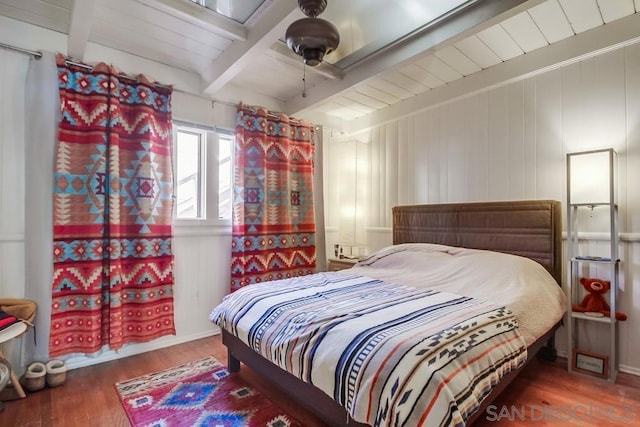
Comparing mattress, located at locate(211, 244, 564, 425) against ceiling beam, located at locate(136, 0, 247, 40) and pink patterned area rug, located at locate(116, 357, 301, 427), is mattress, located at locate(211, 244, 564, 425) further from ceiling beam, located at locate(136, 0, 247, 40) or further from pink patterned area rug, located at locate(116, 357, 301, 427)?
ceiling beam, located at locate(136, 0, 247, 40)

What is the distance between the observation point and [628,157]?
2.29m

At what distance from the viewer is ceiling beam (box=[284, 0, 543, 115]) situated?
1902mm

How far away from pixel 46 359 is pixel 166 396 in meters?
0.99

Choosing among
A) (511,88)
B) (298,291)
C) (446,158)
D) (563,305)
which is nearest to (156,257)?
(298,291)

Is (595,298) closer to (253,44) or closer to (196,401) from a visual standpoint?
(196,401)

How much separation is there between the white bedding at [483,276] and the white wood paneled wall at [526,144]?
58cm

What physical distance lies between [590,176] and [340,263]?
7.83 ft

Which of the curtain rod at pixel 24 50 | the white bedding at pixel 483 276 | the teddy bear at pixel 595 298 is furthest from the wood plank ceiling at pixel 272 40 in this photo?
the teddy bear at pixel 595 298

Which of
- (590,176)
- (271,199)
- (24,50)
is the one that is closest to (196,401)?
(271,199)

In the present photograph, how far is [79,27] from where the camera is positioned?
2.01 m

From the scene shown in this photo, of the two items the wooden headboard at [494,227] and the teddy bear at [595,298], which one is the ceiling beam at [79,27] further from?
→ the teddy bear at [595,298]

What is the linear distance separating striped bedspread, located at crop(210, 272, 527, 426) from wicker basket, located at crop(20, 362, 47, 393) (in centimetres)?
126

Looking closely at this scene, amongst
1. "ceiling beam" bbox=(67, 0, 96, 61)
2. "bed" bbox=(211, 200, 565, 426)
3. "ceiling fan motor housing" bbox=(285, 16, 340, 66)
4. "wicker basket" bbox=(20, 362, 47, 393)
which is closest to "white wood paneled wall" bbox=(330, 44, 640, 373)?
"bed" bbox=(211, 200, 565, 426)

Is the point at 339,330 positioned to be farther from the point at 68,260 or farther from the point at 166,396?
the point at 68,260
